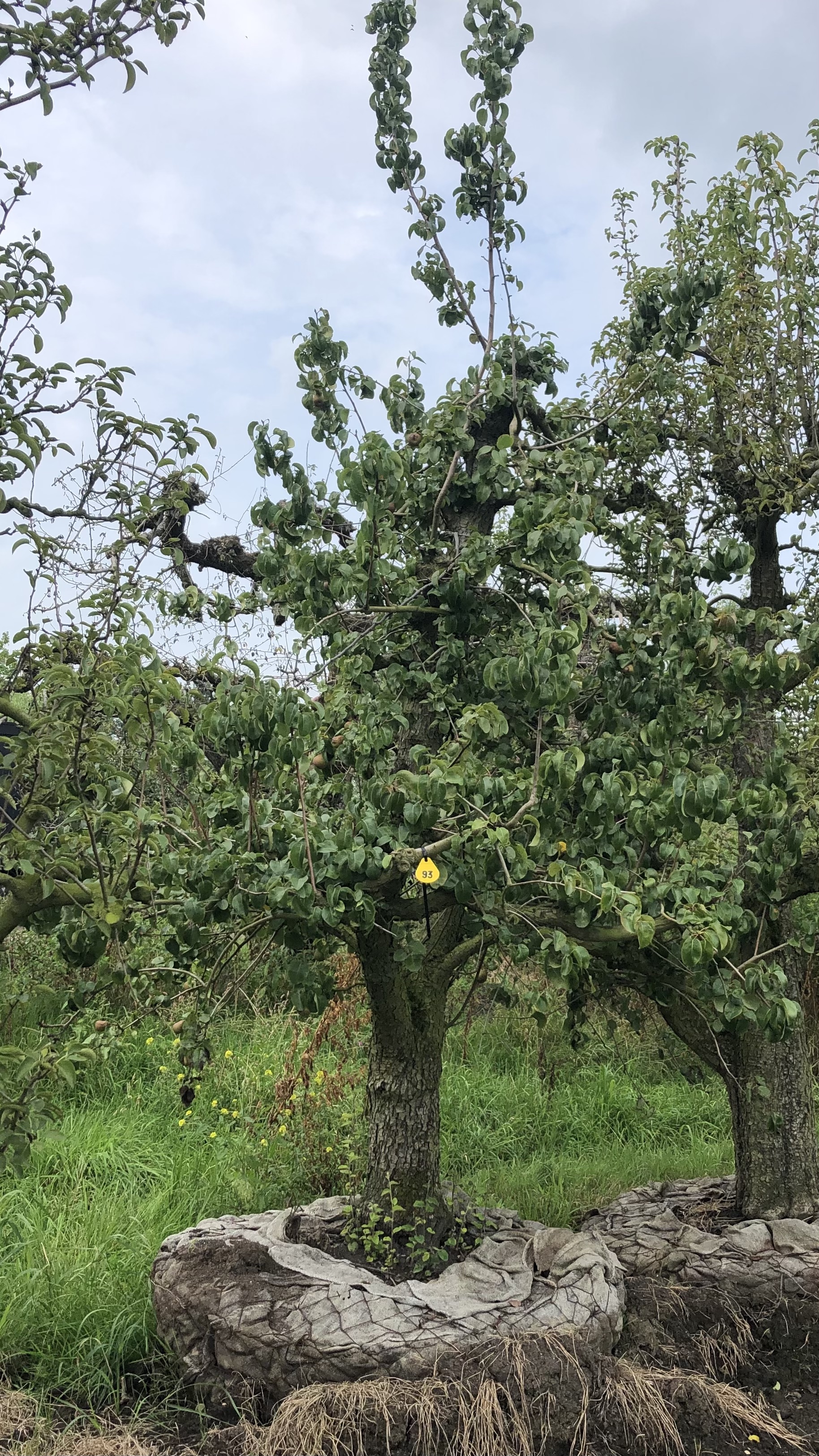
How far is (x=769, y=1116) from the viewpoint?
4078 millimetres

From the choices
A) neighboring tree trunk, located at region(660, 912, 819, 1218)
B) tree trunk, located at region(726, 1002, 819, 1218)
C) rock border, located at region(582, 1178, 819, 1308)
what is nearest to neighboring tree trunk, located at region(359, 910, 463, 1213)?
rock border, located at region(582, 1178, 819, 1308)

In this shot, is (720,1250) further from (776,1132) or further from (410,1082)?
(410,1082)

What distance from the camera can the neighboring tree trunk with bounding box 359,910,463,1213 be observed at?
361 cm

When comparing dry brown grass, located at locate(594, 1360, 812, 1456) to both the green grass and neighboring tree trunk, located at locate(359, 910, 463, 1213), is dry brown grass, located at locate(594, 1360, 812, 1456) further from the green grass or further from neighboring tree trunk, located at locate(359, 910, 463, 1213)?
the green grass

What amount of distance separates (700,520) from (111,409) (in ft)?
12.5

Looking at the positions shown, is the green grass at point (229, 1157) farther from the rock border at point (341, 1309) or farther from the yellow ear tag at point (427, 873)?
the yellow ear tag at point (427, 873)

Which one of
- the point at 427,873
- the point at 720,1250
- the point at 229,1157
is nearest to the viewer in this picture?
the point at 427,873

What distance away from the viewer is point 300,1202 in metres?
4.45

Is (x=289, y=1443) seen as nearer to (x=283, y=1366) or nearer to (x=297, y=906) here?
(x=283, y=1366)

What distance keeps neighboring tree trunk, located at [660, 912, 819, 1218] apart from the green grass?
31.9 inches

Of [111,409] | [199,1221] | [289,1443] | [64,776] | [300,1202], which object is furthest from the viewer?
[300,1202]

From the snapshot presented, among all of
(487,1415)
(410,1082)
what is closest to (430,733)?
(410,1082)

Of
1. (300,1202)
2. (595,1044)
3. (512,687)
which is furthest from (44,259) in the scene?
(595,1044)

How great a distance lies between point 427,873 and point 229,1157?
9.81 ft
